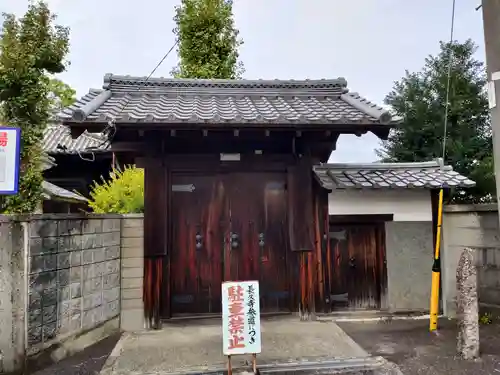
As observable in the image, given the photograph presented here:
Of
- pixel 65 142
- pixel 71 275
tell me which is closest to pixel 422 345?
pixel 71 275

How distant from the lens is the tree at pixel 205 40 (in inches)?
674

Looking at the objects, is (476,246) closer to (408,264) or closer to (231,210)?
(408,264)

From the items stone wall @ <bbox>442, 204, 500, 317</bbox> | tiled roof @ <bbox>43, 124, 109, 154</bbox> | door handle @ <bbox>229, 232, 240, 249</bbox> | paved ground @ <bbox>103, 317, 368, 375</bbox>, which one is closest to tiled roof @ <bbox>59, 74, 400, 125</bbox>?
door handle @ <bbox>229, 232, 240, 249</bbox>

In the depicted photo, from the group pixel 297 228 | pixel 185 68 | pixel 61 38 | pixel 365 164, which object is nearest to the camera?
pixel 61 38

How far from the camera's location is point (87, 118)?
540cm

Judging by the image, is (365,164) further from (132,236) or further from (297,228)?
(132,236)

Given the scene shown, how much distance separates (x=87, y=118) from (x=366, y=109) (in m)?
4.37

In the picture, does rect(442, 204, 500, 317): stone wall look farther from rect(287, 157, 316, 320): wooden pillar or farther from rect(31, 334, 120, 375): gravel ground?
rect(31, 334, 120, 375): gravel ground

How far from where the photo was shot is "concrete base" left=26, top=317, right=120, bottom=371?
430 cm

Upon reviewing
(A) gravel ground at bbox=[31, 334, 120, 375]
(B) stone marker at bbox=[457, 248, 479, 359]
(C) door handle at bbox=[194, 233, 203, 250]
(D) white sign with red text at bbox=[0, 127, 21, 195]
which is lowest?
(A) gravel ground at bbox=[31, 334, 120, 375]

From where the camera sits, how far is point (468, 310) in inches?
178

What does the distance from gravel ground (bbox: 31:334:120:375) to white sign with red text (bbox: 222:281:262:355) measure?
5.38 feet

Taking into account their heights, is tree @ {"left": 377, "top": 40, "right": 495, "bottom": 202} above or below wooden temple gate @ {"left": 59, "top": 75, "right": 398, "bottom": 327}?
above

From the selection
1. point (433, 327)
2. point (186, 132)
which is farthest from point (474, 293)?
point (186, 132)
